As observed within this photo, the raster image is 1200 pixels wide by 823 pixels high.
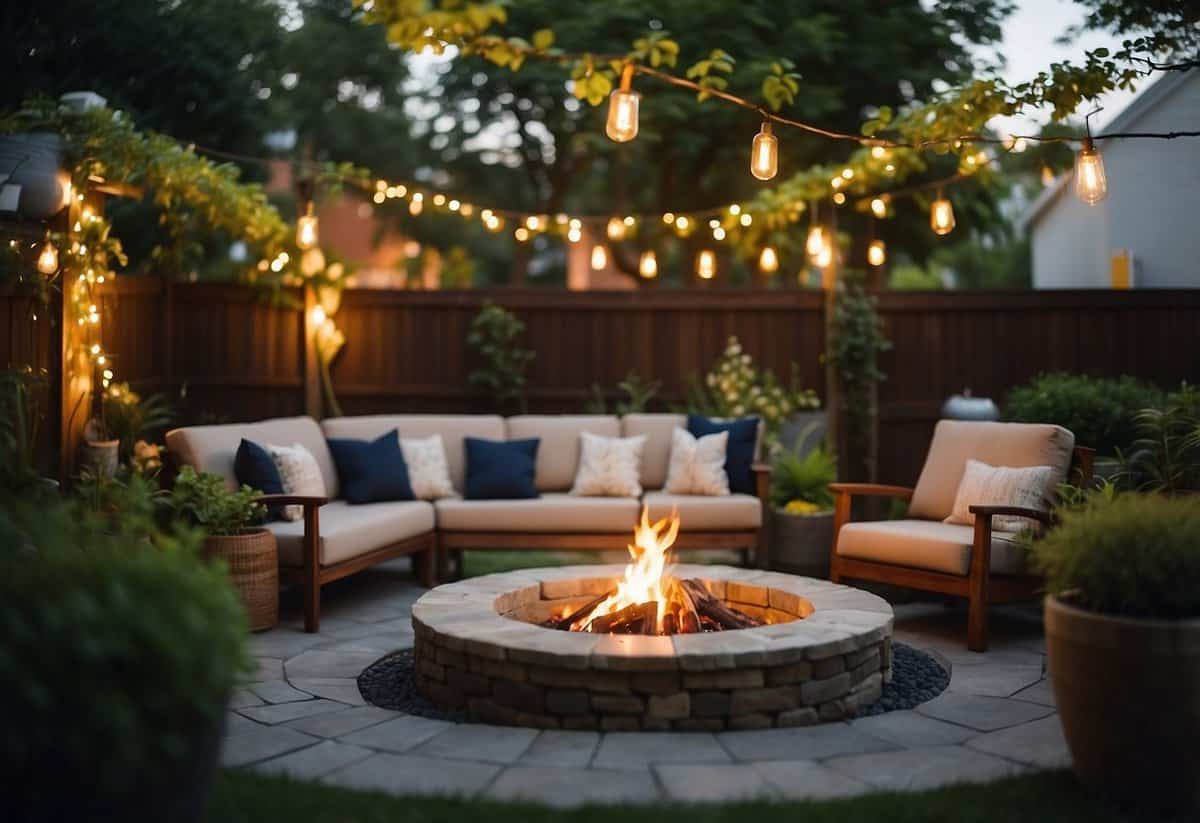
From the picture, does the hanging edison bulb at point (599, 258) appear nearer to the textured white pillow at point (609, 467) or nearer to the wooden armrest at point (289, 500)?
the textured white pillow at point (609, 467)


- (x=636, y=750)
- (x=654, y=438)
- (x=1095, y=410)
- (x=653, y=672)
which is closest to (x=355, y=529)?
(x=654, y=438)

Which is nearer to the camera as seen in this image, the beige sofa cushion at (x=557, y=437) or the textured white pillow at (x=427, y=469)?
the textured white pillow at (x=427, y=469)

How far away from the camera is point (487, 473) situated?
257 inches

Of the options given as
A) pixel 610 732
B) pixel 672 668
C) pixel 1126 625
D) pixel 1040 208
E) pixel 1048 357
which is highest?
pixel 1040 208

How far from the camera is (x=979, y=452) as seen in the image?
5.61 metres

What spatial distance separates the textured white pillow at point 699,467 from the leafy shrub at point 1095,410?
5.80 feet

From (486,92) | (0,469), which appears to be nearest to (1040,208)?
(486,92)

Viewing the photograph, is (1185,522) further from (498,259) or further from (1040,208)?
(498,259)

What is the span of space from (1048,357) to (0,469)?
6.77 m

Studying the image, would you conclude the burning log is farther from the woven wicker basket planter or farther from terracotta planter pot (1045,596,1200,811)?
the woven wicker basket planter

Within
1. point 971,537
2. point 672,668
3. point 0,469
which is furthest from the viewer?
point 971,537

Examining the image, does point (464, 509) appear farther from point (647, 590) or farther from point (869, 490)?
point (869, 490)

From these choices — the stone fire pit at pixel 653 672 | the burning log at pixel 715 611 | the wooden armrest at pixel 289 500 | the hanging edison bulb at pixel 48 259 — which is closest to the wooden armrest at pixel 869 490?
the burning log at pixel 715 611

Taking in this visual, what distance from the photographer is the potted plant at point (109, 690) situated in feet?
6.88
